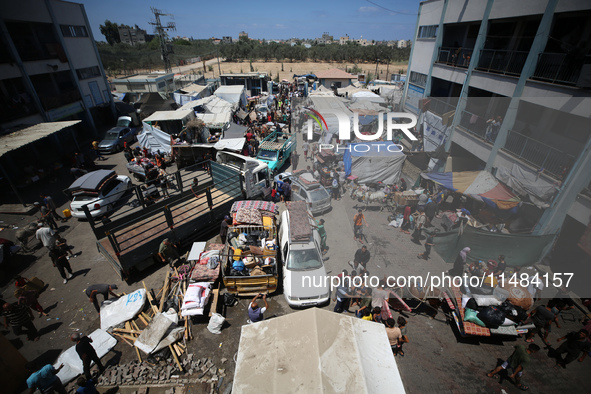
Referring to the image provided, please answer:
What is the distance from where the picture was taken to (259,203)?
11031 mm

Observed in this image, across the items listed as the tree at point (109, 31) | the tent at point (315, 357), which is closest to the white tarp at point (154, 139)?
the tent at point (315, 357)

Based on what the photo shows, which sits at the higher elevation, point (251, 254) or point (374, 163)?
point (374, 163)

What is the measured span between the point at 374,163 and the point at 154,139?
1581cm

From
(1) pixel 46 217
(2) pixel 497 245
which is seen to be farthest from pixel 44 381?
(2) pixel 497 245

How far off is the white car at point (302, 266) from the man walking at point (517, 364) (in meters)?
4.68

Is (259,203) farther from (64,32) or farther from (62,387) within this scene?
(64,32)

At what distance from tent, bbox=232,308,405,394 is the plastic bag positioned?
2.28 m

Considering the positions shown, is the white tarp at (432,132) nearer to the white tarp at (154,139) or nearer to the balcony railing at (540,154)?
the balcony railing at (540,154)

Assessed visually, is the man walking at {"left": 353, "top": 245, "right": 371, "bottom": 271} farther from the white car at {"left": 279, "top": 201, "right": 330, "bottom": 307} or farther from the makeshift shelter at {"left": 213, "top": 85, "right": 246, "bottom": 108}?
the makeshift shelter at {"left": 213, "top": 85, "right": 246, "bottom": 108}

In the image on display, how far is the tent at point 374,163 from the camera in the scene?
14.7m

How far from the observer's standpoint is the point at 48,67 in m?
19.6

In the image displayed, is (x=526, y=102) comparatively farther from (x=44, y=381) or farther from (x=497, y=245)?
(x=44, y=381)

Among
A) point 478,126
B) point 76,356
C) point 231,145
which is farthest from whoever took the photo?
point 231,145

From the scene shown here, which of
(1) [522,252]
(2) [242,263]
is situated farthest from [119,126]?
(1) [522,252]
